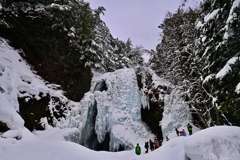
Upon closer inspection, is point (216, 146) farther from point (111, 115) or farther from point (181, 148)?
point (111, 115)

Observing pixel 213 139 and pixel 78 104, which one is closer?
pixel 213 139

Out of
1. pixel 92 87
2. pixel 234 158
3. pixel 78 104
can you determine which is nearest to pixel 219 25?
pixel 234 158

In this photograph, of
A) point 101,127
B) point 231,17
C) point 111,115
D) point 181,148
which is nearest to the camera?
point 231,17

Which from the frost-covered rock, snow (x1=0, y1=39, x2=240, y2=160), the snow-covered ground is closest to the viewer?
the frost-covered rock

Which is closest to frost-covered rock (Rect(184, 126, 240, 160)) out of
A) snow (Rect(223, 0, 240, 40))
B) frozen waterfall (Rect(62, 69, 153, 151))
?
snow (Rect(223, 0, 240, 40))

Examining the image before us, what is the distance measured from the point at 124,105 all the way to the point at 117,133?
273cm

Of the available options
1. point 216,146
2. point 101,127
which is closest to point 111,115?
point 101,127

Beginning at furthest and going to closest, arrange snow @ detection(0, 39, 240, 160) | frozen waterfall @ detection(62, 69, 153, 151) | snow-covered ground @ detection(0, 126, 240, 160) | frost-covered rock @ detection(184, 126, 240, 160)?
frozen waterfall @ detection(62, 69, 153, 151)
snow @ detection(0, 39, 240, 160)
snow-covered ground @ detection(0, 126, 240, 160)
frost-covered rock @ detection(184, 126, 240, 160)

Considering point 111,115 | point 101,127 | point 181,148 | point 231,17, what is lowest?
point 181,148

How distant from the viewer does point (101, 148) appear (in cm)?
1838

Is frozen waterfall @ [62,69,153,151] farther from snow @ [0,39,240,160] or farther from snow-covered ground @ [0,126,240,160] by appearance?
snow-covered ground @ [0,126,240,160]

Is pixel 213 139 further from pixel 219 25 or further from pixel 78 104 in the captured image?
pixel 78 104

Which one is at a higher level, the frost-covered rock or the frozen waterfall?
the frozen waterfall

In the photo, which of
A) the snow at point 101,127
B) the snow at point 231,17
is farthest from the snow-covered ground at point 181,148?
the snow at point 231,17
